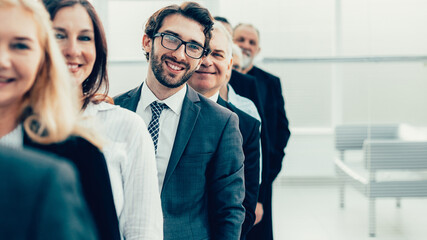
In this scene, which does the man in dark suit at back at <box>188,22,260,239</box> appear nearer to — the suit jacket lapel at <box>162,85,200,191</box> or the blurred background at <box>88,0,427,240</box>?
the suit jacket lapel at <box>162,85,200,191</box>

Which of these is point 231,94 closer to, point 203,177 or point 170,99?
point 170,99

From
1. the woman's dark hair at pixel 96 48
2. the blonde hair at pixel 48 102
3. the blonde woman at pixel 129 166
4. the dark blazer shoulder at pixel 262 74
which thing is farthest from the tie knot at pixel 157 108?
the dark blazer shoulder at pixel 262 74

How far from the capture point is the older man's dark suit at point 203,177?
1602 mm

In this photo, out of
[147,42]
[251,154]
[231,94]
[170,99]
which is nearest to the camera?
[170,99]

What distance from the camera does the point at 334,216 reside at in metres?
3.95

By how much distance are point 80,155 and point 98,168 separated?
0.21 feet

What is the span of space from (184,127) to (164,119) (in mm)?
109

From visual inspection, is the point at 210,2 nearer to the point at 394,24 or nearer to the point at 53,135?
the point at 394,24

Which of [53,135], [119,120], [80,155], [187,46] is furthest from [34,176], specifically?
[187,46]

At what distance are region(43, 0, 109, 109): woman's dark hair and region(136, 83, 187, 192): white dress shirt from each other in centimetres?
31

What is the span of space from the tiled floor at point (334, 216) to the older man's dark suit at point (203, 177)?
2275 mm

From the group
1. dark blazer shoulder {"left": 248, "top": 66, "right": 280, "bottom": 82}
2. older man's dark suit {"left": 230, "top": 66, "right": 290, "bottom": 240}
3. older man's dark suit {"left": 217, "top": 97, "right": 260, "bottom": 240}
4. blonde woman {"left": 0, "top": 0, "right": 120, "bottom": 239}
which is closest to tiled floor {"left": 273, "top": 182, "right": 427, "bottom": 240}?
older man's dark suit {"left": 230, "top": 66, "right": 290, "bottom": 240}

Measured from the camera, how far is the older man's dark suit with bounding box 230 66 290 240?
2900mm

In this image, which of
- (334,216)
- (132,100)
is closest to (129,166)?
(132,100)
